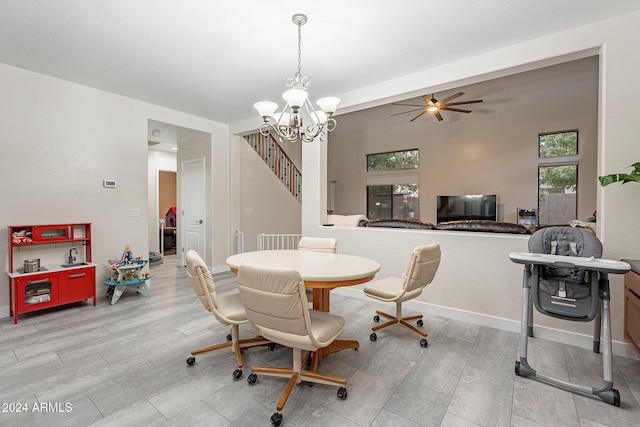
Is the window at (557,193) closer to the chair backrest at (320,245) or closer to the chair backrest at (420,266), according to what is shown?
the chair backrest at (420,266)

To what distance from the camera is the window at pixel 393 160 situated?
751cm

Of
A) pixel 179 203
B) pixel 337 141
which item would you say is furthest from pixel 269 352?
pixel 337 141

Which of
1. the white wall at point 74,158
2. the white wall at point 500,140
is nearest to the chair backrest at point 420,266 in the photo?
the white wall at point 74,158

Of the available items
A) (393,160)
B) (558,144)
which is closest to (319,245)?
(393,160)

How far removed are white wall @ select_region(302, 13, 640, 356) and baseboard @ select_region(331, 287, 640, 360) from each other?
1 centimetres

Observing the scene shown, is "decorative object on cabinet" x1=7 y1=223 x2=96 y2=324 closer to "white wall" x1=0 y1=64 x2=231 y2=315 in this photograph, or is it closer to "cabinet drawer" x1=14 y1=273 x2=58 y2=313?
"cabinet drawer" x1=14 y1=273 x2=58 y2=313

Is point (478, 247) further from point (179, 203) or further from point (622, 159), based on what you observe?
point (179, 203)

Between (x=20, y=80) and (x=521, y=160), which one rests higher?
(x=20, y=80)

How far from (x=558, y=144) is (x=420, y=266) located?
542 centimetres

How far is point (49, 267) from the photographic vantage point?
3.57 meters

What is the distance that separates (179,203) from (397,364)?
5425 mm

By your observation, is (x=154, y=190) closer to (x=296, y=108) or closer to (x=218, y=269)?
(x=218, y=269)

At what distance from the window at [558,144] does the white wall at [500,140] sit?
0.09 meters

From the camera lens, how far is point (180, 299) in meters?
4.00
